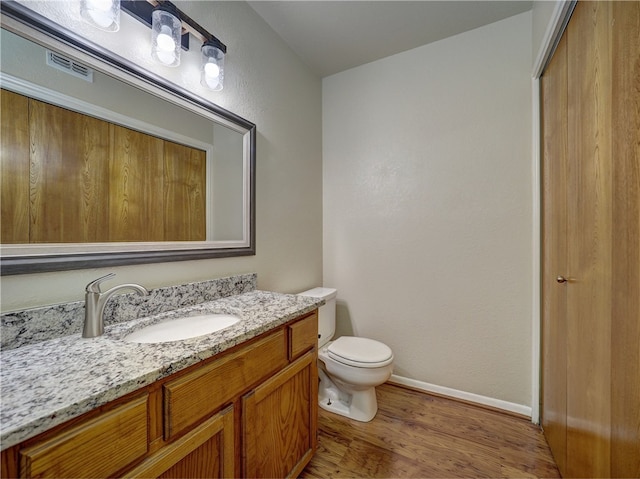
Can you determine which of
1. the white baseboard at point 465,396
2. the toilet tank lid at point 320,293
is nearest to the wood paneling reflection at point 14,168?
the toilet tank lid at point 320,293

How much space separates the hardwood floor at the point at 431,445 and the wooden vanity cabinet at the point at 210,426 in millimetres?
266

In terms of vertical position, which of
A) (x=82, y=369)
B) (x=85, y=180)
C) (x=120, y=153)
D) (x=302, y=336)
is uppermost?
(x=120, y=153)

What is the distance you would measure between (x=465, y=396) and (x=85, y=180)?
2.44m

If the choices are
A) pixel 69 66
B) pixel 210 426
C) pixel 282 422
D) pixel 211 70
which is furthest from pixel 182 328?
pixel 211 70

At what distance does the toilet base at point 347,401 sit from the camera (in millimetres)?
1739

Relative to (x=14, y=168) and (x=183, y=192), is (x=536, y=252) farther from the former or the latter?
(x=14, y=168)

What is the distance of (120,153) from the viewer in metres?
1.08

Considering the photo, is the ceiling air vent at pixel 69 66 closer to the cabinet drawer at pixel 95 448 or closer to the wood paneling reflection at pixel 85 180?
the wood paneling reflection at pixel 85 180

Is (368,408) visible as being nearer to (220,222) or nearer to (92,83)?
(220,222)

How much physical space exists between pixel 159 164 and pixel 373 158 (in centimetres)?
153

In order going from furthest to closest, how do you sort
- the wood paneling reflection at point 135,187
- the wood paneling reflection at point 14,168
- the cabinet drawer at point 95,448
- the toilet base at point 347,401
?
the toilet base at point 347,401 → the wood paneling reflection at point 135,187 → the wood paneling reflection at point 14,168 → the cabinet drawer at point 95,448

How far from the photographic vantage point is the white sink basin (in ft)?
3.36

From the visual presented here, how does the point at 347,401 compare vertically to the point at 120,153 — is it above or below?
below

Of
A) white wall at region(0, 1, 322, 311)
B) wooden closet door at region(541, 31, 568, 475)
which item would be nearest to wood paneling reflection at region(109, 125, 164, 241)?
white wall at region(0, 1, 322, 311)
